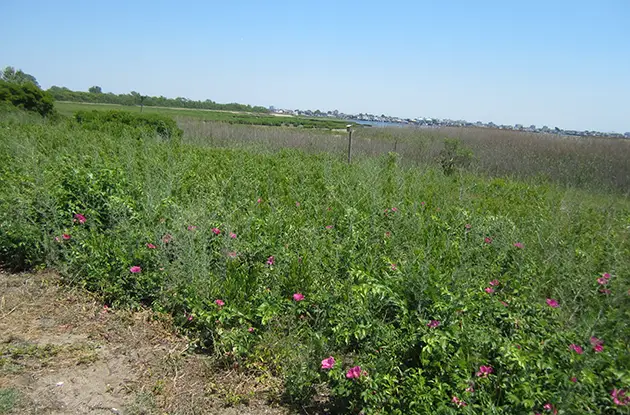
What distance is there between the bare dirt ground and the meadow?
144mm

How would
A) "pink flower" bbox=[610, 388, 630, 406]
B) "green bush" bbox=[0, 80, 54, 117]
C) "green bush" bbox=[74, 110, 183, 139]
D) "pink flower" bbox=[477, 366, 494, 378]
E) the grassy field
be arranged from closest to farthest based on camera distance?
"pink flower" bbox=[610, 388, 630, 406]
"pink flower" bbox=[477, 366, 494, 378]
"green bush" bbox=[74, 110, 183, 139]
"green bush" bbox=[0, 80, 54, 117]
the grassy field

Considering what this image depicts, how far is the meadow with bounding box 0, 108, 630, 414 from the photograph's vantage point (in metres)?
2.12

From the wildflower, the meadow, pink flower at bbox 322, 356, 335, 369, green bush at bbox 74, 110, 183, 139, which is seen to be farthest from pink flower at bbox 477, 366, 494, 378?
green bush at bbox 74, 110, 183, 139

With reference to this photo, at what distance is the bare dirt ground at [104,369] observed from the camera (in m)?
2.45

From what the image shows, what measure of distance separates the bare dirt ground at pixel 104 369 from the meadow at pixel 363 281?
14 centimetres

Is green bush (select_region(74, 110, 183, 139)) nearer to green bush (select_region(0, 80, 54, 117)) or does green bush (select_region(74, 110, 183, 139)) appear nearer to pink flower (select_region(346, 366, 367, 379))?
green bush (select_region(0, 80, 54, 117))

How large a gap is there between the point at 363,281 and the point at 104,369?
1810mm

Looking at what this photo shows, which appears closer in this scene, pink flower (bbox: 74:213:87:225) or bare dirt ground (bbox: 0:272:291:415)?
bare dirt ground (bbox: 0:272:291:415)

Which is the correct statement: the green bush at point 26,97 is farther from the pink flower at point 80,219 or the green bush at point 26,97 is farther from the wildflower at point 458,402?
the wildflower at point 458,402

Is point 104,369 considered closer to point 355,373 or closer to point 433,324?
point 355,373

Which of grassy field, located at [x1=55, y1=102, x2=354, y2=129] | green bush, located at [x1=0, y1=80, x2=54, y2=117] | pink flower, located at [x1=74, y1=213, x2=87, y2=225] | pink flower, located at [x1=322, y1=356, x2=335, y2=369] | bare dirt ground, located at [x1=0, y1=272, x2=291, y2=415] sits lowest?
bare dirt ground, located at [x1=0, y1=272, x2=291, y2=415]

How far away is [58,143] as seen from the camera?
884cm

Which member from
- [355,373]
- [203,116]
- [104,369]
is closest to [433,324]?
[355,373]

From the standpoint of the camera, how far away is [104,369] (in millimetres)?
2742
